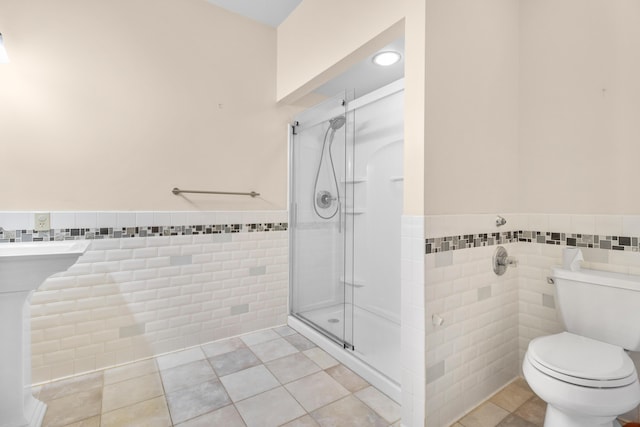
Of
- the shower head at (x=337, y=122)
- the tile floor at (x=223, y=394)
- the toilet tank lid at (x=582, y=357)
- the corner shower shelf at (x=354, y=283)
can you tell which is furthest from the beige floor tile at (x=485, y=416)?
the shower head at (x=337, y=122)

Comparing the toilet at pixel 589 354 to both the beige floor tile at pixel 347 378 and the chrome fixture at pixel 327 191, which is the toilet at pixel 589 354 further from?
the chrome fixture at pixel 327 191

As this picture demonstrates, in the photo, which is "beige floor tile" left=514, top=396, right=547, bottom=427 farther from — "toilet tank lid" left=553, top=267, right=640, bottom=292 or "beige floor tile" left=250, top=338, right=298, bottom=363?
"beige floor tile" left=250, top=338, right=298, bottom=363

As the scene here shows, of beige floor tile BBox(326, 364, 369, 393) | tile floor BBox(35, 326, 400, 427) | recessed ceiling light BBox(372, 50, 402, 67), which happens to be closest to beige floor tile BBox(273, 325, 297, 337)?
tile floor BBox(35, 326, 400, 427)

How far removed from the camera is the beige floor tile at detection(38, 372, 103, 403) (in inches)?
68.9

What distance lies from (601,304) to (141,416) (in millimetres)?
2368

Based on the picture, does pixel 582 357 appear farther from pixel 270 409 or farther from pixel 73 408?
pixel 73 408

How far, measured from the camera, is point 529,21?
1875mm

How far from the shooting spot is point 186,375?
197 centimetres

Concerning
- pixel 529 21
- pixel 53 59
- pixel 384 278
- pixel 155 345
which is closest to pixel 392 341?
pixel 384 278

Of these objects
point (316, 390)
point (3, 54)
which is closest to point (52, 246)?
point (3, 54)

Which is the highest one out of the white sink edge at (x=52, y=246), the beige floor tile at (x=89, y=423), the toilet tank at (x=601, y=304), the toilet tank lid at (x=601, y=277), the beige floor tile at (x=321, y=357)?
the white sink edge at (x=52, y=246)

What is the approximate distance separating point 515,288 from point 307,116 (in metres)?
1.97

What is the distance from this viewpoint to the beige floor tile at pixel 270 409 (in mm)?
1564

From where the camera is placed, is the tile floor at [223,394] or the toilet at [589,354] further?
the tile floor at [223,394]
